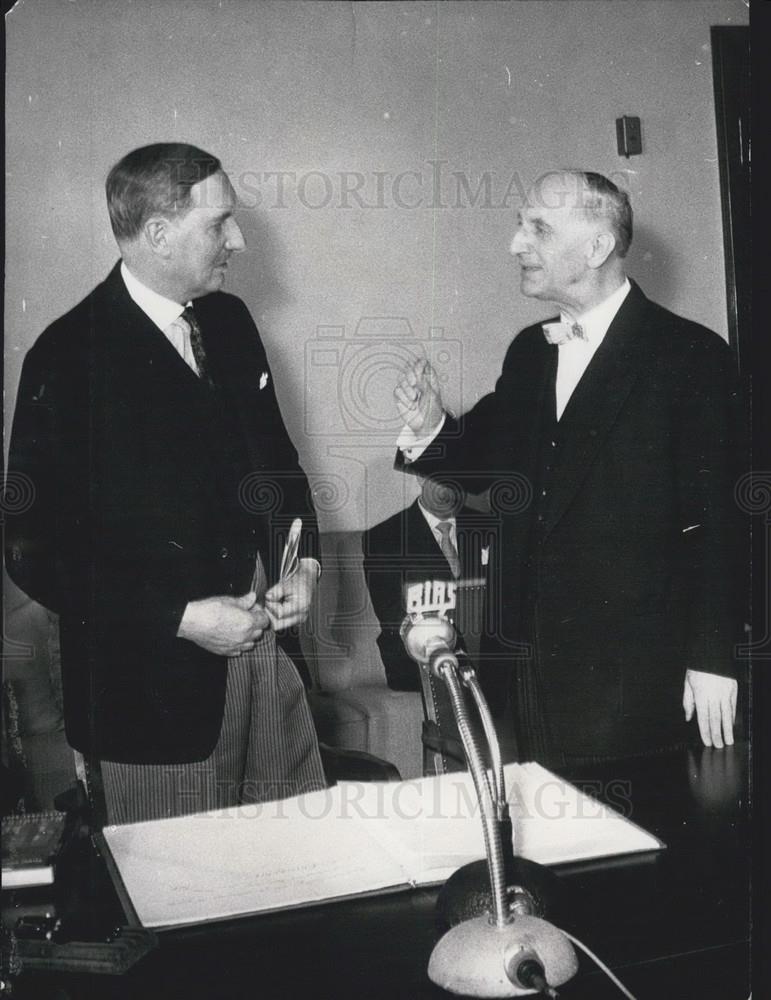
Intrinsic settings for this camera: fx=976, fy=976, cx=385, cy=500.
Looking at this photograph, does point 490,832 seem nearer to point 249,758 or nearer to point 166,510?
point 249,758

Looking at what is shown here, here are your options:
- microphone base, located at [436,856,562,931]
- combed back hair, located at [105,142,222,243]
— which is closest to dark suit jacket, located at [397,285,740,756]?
microphone base, located at [436,856,562,931]

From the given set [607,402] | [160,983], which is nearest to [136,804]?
[160,983]

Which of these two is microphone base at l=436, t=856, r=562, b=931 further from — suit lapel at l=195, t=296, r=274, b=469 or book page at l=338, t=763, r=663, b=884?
suit lapel at l=195, t=296, r=274, b=469

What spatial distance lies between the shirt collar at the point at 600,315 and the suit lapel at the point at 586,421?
0.10 feet

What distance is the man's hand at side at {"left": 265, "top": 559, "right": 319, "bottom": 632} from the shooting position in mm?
1329

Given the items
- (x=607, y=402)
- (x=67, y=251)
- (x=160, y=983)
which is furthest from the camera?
(x=607, y=402)

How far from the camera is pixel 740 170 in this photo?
142 cm

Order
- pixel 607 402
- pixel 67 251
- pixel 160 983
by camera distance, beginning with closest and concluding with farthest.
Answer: pixel 160 983, pixel 67 251, pixel 607 402

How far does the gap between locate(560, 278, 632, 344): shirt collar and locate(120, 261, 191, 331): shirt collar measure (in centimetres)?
56

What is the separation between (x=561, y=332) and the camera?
1386 mm

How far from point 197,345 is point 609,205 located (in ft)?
2.01

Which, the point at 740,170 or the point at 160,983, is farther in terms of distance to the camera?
the point at 740,170

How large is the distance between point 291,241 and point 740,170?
0.67m

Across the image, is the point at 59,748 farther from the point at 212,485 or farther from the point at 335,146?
the point at 335,146
